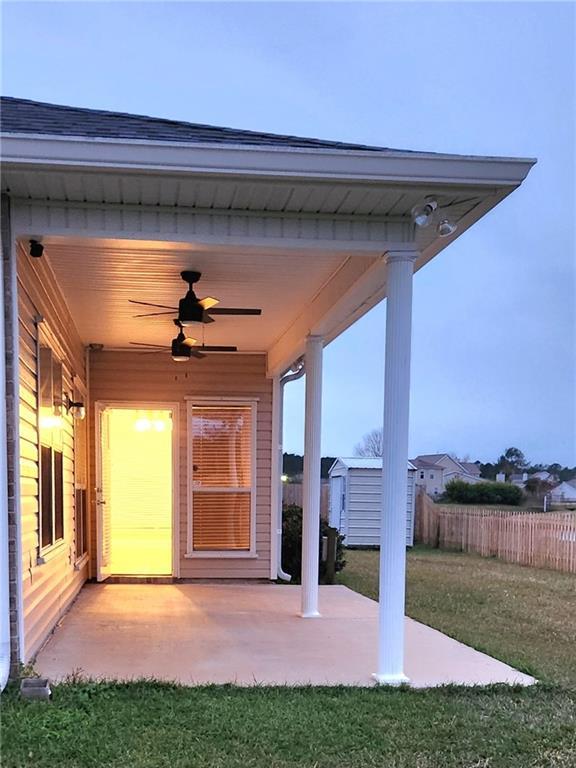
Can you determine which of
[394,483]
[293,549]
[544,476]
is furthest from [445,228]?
[544,476]

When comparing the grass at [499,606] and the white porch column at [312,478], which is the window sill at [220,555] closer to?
the grass at [499,606]

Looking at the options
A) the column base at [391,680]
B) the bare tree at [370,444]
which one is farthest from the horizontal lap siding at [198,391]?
the bare tree at [370,444]

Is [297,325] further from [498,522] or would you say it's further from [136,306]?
[498,522]

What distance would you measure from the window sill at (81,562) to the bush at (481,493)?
16.3 meters

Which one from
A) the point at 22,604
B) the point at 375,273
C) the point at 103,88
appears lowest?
the point at 22,604

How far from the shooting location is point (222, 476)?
7.99 meters

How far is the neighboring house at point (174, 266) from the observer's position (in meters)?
3.26

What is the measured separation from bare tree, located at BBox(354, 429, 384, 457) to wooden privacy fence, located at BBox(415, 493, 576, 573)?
17769 mm

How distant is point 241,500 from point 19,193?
520cm

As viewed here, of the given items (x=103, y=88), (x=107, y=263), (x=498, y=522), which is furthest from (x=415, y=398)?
(x=107, y=263)

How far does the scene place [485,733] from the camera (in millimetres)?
3039

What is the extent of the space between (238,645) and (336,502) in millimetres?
10709

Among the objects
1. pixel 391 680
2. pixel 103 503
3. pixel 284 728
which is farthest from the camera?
pixel 103 503

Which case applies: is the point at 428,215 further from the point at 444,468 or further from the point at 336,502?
the point at 444,468
